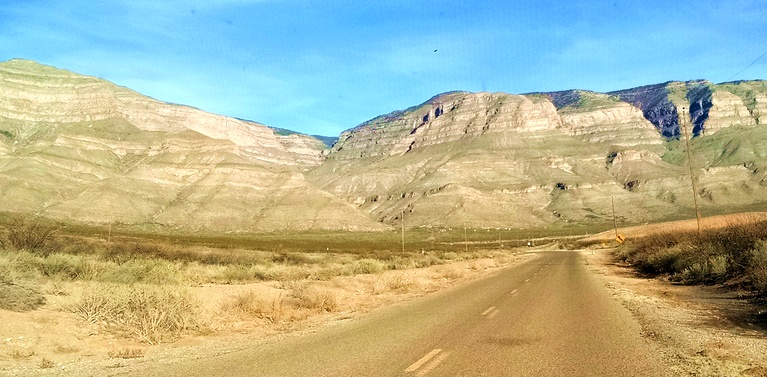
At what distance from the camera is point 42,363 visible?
28.3ft

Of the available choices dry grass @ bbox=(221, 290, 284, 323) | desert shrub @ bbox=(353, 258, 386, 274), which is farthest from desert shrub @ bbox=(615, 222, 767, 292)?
desert shrub @ bbox=(353, 258, 386, 274)

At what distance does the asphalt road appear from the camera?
25.9ft

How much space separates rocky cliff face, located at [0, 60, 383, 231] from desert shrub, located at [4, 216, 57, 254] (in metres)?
81.4

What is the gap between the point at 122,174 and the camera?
128 metres

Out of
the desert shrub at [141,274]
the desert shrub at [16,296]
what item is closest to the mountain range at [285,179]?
the desert shrub at [141,274]

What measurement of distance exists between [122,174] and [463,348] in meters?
135

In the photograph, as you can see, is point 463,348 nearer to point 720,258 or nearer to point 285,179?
point 720,258

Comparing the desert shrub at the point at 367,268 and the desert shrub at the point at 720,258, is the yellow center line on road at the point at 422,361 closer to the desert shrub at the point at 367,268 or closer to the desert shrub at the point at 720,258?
the desert shrub at the point at 720,258

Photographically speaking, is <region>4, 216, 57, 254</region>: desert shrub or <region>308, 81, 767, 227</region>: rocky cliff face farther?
<region>308, 81, 767, 227</region>: rocky cliff face

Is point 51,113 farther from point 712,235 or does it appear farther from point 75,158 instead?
point 712,235

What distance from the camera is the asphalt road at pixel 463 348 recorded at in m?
7.88

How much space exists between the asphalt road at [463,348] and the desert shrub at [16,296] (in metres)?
5.61

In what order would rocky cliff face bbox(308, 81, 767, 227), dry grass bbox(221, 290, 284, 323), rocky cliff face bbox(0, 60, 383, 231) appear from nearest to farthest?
dry grass bbox(221, 290, 284, 323) → rocky cliff face bbox(0, 60, 383, 231) → rocky cliff face bbox(308, 81, 767, 227)

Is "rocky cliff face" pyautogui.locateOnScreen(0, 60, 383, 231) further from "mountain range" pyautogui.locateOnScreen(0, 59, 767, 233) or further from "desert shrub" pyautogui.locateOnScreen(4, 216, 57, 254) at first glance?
"desert shrub" pyautogui.locateOnScreen(4, 216, 57, 254)
